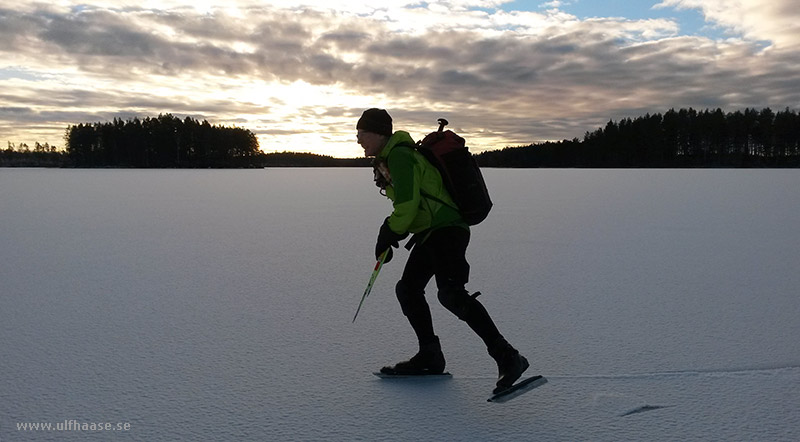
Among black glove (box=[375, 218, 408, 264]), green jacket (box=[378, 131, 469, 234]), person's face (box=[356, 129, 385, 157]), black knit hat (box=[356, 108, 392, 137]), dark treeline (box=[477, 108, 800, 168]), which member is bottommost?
black glove (box=[375, 218, 408, 264])

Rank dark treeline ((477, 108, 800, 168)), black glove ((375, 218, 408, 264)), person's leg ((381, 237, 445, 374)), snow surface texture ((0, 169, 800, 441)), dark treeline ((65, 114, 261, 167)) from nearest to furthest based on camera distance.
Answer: snow surface texture ((0, 169, 800, 441)) < black glove ((375, 218, 408, 264)) < person's leg ((381, 237, 445, 374)) < dark treeline ((477, 108, 800, 168)) < dark treeline ((65, 114, 261, 167))

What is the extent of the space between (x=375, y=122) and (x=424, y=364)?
1265mm

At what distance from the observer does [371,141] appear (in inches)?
112

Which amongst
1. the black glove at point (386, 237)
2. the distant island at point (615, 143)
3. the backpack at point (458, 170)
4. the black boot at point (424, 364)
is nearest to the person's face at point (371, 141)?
the backpack at point (458, 170)

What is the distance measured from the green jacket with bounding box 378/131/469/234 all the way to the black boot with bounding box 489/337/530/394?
0.59m

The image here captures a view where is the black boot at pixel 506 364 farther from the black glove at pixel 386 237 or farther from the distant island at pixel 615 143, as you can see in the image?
the distant island at pixel 615 143

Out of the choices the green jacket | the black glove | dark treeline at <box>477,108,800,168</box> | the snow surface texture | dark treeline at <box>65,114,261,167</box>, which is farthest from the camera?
dark treeline at <box>65,114,261,167</box>

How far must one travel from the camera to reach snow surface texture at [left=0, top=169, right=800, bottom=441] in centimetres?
254

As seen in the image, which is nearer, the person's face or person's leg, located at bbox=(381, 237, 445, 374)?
the person's face

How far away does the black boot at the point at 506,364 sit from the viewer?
108 inches

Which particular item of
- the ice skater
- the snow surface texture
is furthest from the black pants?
the snow surface texture

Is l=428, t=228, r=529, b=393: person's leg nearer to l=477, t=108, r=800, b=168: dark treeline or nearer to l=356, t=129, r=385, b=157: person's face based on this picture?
l=356, t=129, r=385, b=157: person's face

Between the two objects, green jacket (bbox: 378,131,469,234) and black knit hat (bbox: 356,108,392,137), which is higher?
black knit hat (bbox: 356,108,392,137)

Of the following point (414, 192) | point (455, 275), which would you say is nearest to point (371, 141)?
point (414, 192)
